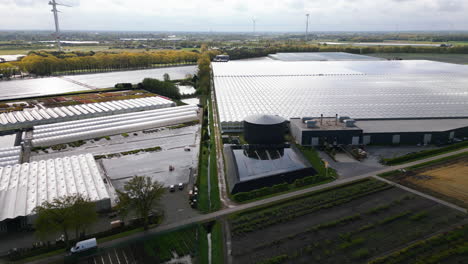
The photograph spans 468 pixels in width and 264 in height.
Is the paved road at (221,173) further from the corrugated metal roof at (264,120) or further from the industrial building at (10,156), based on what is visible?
the industrial building at (10,156)

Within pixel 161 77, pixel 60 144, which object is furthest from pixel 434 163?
pixel 161 77

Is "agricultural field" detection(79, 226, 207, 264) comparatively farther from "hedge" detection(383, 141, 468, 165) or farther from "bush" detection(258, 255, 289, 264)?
"hedge" detection(383, 141, 468, 165)

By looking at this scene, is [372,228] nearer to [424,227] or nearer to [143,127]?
[424,227]

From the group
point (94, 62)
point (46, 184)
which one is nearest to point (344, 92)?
point (46, 184)

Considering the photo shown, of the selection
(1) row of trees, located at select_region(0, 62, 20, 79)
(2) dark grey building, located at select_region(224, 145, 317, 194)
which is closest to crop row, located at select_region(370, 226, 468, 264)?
(2) dark grey building, located at select_region(224, 145, 317, 194)

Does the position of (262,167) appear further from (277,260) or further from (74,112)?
(74,112)
